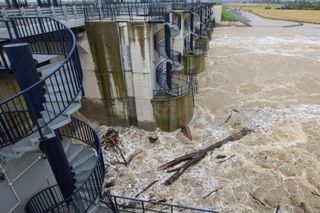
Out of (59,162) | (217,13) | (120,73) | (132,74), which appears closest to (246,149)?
(132,74)

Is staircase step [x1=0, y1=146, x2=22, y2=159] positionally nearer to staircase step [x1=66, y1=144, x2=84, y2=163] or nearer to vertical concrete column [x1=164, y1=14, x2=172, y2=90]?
staircase step [x1=66, y1=144, x2=84, y2=163]

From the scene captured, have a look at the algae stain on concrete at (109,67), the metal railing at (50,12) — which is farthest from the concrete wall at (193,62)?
the metal railing at (50,12)

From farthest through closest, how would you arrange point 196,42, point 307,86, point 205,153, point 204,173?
point 196,42 < point 307,86 < point 205,153 < point 204,173

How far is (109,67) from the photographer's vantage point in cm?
1333

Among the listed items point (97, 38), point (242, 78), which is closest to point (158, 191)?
point (97, 38)

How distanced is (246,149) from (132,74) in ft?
24.4

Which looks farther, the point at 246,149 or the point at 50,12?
the point at 246,149

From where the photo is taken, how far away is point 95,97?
14.4 m

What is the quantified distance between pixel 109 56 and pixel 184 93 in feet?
15.9

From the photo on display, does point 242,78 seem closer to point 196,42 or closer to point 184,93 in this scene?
point 196,42

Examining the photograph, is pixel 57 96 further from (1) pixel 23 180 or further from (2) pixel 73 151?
(1) pixel 23 180

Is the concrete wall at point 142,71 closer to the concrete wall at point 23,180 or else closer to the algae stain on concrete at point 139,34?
the algae stain on concrete at point 139,34

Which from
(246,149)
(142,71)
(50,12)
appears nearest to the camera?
(50,12)


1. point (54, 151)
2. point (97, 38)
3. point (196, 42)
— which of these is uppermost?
point (97, 38)
